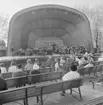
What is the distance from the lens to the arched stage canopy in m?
22.0

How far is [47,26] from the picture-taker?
27609 mm

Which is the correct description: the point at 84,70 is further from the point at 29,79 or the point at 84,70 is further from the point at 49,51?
the point at 49,51

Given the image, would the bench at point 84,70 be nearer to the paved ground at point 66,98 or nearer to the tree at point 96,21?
the paved ground at point 66,98

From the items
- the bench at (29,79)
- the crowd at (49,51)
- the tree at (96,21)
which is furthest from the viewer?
the tree at (96,21)

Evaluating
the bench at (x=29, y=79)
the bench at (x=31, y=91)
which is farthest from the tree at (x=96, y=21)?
the bench at (x=31, y=91)

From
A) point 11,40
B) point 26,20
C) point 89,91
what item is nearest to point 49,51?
point 11,40

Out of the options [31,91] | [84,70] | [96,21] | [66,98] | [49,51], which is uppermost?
[96,21]

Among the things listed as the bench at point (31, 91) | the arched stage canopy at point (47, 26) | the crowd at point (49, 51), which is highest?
the arched stage canopy at point (47, 26)

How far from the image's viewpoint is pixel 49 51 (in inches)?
773

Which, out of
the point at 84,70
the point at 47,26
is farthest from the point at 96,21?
the point at 84,70

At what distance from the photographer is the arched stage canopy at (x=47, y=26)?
72.3 ft

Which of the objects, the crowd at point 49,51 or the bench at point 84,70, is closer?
the bench at point 84,70

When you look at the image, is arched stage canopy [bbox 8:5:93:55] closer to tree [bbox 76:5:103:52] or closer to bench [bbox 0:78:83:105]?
tree [bbox 76:5:103:52]

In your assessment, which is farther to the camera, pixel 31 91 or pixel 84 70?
pixel 84 70
